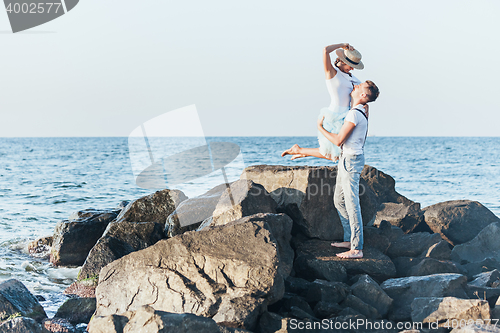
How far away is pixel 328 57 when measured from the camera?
4.63 meters

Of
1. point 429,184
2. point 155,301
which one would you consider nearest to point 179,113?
point 155,301

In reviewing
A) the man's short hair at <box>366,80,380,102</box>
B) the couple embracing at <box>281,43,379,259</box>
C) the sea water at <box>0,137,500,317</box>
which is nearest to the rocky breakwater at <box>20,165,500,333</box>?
the couple embracing at <box>281,43,379,259</box>

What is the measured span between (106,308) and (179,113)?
2.63 meters

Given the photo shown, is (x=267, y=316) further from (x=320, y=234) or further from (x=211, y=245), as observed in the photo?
(x=320, y=234)

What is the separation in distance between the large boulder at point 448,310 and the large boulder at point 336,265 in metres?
0.93

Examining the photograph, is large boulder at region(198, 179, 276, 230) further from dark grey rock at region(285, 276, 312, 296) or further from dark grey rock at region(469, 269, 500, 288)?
dark grey rock at region(469, 269, 500, 288)

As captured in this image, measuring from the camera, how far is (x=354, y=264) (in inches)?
197

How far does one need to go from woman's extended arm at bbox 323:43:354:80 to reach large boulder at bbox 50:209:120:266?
5.24m

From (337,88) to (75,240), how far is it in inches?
215

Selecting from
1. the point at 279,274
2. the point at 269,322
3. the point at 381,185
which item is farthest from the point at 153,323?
the point at 381,185

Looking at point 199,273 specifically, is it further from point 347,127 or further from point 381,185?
point 381,185

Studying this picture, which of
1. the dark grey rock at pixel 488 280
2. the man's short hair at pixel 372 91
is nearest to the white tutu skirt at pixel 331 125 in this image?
the man's short hair at pixel 372 91

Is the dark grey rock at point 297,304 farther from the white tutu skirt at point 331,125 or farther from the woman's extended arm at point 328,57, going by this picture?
the woman's extended arm at point 328,57

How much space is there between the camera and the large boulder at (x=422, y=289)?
4.40 m
